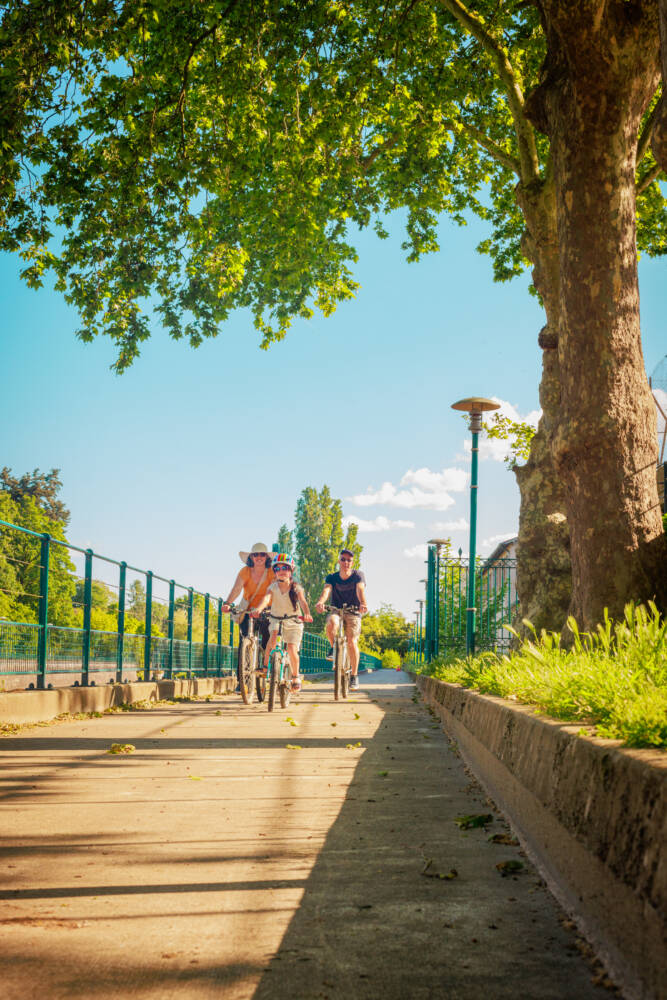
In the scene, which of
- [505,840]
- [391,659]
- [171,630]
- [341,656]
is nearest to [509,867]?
[505,840]

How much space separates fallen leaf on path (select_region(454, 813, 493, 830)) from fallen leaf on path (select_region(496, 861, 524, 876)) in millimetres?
843

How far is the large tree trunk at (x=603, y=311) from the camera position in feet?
23.7

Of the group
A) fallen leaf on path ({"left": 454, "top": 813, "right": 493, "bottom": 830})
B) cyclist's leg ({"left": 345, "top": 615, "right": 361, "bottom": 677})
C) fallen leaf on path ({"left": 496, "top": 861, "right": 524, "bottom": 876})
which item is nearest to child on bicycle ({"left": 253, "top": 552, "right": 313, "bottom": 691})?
cyclist's leg ({"left": 345, "top": 615, "right": 361, "bottom": 677})

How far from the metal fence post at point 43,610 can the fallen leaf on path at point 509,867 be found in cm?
741

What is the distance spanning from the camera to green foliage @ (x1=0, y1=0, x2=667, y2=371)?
11.8 m

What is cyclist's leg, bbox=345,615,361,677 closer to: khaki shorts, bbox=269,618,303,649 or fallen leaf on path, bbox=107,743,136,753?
khaki shorts, bbox=269,618,303,649

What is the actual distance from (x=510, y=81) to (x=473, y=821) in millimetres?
11404

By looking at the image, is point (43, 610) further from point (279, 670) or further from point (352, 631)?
point (352, 631)

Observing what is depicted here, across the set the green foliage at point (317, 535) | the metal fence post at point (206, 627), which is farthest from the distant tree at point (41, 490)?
the metal fence post at point (206, 627)

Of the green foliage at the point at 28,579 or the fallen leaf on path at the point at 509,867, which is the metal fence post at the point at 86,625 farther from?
the fallen leaf on path at the point at 509,867

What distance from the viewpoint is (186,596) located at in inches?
708

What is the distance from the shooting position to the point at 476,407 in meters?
16.5

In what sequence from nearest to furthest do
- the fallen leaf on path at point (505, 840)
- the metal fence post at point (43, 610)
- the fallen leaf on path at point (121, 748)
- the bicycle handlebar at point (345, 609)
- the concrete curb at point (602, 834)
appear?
1. the concrete curb at point (602, 834)
2. the fallen leaf on path at point (505, 840)
3. the fallen leaf on path at point (121, 748)
4. the metal fence post at point (43, 610)
5. the bicycle handlebar at point (345, 609)

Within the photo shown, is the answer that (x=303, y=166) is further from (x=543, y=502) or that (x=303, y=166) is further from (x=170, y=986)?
(x=170, y=986)
